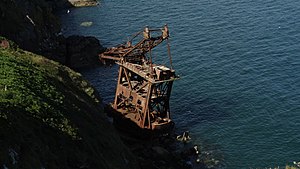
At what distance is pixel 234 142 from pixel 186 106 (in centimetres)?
1047

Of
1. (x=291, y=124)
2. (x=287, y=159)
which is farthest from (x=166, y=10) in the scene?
(x=287, y=159)

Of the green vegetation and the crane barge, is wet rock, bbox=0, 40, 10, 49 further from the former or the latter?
the crane barge

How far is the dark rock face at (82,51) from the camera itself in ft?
241

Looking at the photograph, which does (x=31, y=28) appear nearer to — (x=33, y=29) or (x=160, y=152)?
(x=33, y=29)

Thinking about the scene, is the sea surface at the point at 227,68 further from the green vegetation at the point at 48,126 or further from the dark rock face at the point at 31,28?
the green vegetation at the point at 48,126

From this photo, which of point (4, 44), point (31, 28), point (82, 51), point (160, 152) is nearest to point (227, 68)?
point (82, 51)

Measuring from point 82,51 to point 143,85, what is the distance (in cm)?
2708

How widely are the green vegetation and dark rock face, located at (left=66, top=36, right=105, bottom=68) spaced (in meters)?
27.7

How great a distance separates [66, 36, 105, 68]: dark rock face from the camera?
241ft

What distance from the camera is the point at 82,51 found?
74.7 metres

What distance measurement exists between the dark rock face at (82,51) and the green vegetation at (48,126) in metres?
27.7

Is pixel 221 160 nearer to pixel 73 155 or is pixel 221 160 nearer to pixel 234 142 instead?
pixel 234 142

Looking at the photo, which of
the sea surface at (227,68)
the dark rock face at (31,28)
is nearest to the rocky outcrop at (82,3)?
the sea surface at (227,68)

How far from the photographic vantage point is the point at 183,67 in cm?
7094
